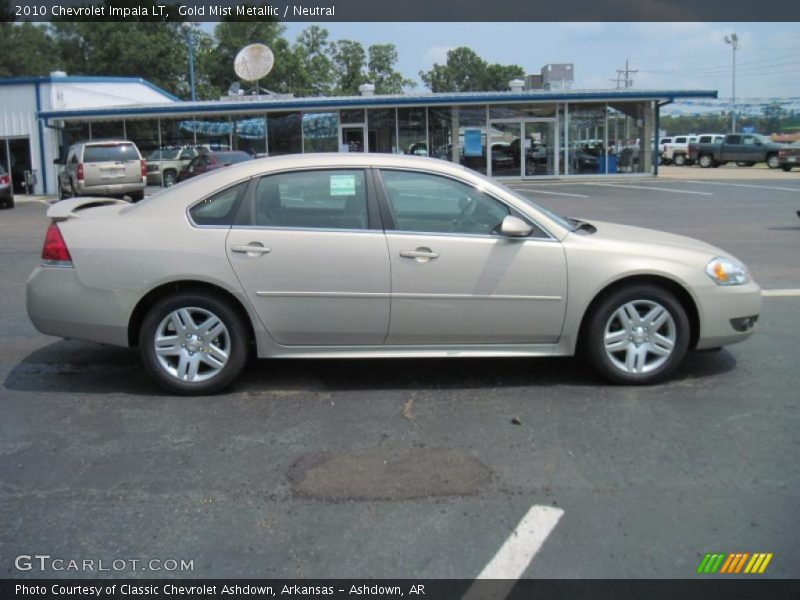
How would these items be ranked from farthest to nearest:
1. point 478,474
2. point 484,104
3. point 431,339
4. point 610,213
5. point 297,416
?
point 484,104 → point 610,213 → point 431,339 → point 297,416 → point 478,474

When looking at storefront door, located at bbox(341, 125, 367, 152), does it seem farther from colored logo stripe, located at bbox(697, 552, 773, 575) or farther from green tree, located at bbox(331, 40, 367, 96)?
green tree, located at bbox(331, 40, 367, 96)

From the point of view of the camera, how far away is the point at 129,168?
2208 centimetres

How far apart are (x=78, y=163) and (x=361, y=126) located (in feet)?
42.1

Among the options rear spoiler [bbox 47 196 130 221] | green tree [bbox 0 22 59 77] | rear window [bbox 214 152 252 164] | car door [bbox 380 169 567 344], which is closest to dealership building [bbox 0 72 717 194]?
rear window [bbox 214 152 252 164]

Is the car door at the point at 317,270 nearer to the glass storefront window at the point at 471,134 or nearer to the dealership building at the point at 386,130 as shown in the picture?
the dealership building at the point at 386,130

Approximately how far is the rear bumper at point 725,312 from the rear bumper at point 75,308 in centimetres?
376

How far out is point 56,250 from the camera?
518cm

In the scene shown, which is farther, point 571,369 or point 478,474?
point 571,369

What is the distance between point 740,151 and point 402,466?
40.7 meters

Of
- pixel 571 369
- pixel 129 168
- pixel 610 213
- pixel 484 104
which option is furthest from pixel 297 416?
pixel 484 104

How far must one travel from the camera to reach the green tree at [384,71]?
293 ft

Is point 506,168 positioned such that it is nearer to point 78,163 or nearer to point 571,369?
point 78,163

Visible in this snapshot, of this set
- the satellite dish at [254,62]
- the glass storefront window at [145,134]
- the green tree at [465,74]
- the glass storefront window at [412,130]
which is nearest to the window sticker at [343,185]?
the glass storefront window at [412,130]

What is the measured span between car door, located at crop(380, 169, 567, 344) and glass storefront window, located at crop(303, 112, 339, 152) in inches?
1087
